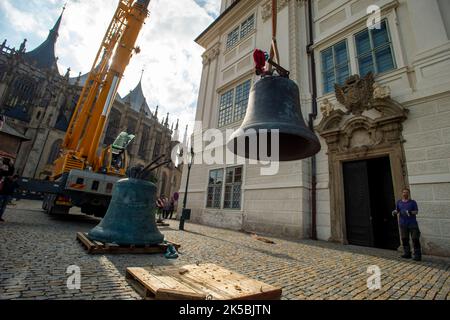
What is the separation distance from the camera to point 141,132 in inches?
1718

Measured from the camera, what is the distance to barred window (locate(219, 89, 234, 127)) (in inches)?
524

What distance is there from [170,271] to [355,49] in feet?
34.2

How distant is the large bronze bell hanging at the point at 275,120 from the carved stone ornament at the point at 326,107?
21.0ft

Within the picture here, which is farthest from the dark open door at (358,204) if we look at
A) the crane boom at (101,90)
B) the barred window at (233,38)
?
the barred window at (233,38)

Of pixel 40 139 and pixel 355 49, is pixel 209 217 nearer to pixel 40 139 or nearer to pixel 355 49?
pixel 355 49

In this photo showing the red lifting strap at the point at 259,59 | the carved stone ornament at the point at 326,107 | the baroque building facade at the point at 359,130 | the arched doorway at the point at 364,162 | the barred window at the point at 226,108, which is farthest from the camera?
the barred window at the point at 226,108

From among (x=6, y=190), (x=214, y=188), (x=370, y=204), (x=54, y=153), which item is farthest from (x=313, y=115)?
(x=54, y=153)

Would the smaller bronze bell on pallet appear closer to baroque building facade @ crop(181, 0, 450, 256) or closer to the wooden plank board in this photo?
the wooden plank board

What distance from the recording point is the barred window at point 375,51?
8.07 meters

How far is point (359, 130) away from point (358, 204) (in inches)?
103

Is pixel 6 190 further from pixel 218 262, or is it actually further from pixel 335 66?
pixel 335 66

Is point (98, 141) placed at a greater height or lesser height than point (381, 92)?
lesser

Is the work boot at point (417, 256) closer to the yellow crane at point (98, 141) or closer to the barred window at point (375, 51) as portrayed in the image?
the barred window at point (375, 51)

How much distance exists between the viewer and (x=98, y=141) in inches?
378
